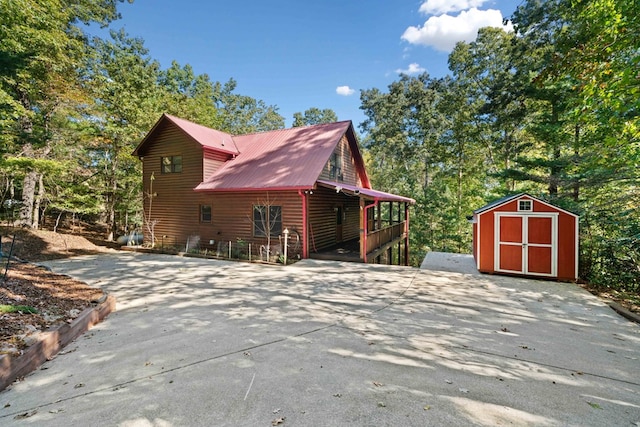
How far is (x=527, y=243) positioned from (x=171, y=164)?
1493 centimetres

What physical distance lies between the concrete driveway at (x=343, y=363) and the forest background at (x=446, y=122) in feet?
12.9

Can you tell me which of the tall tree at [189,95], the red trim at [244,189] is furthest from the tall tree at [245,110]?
the red trim at [244,189]

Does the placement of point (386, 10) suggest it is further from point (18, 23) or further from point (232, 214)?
point (18, 23)

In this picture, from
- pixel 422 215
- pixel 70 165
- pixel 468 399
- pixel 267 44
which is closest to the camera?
pixel 468 399

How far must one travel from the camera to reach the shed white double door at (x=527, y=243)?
748cm

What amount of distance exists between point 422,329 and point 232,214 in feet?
32.5

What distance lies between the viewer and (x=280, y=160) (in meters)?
12.9

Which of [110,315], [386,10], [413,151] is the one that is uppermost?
[386,10]

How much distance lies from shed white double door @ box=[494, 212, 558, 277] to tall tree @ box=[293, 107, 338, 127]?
43185mm

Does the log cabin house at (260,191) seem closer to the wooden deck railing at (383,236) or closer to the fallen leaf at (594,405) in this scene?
the wooden deck railing at (383,236)

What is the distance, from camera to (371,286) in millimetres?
7055

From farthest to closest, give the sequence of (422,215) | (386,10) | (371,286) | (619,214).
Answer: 1. (422,215)
2. (386,10)
3. (619,214)
4. (371,286)

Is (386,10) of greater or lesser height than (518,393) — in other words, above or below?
above

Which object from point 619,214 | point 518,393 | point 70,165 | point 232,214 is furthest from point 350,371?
point 70,165
